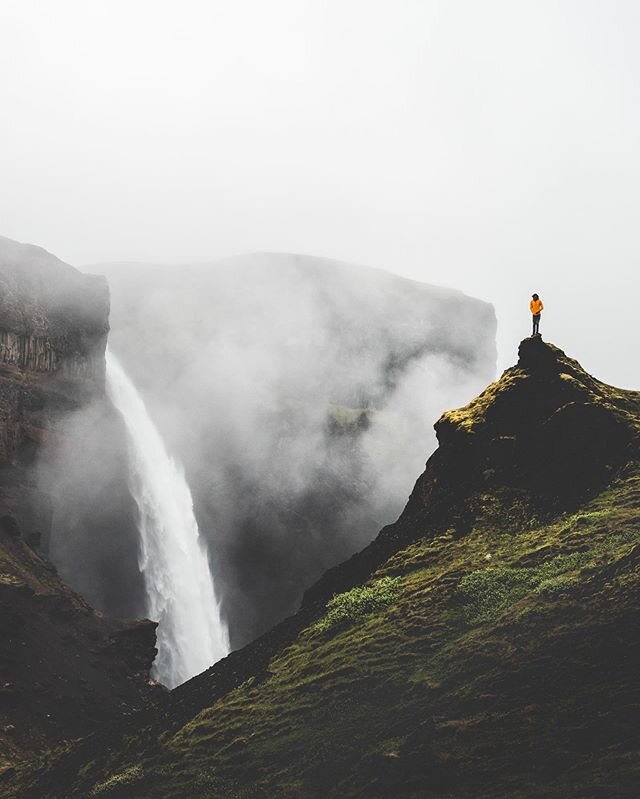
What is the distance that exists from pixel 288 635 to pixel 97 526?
45.0m

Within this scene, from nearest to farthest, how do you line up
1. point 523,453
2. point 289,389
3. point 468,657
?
point 468,657
point 523,453
point 289,389

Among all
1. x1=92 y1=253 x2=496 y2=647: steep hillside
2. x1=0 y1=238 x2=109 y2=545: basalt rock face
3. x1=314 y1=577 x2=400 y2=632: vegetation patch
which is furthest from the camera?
x1=92 y1=253 x2=496 y2=647: steep hillside

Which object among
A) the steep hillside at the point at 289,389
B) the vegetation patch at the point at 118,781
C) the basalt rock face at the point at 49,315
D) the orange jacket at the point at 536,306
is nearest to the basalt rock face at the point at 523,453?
the orange jacket at the point at 536,306

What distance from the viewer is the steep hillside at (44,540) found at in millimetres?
35375

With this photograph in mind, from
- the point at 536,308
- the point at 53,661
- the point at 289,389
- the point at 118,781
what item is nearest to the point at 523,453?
the point at 536,308

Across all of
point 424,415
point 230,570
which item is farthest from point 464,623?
point 424,415

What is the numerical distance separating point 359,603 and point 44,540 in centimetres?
3822

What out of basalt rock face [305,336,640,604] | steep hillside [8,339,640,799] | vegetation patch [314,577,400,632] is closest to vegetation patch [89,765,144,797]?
steep hillside [8,339,640,799]

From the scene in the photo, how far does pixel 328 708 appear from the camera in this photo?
2097 cm

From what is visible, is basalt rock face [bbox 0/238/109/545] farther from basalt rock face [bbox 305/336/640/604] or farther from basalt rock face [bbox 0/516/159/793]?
basalt rock face [bbox 305/336/640/604]

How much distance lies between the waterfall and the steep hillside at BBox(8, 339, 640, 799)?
37580mm

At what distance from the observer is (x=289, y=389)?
382 ft

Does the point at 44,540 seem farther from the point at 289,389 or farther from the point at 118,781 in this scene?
the point at 289,389

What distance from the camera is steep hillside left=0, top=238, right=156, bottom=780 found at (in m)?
35.4
